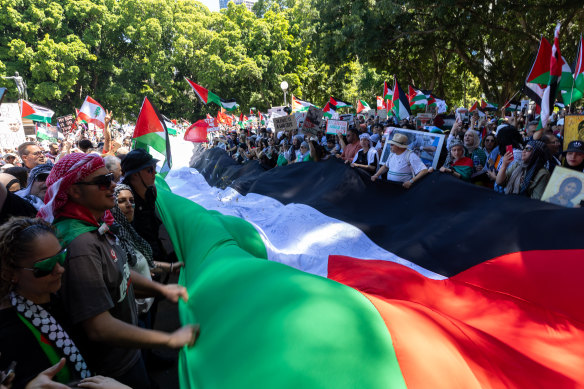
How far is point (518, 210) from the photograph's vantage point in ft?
11.5

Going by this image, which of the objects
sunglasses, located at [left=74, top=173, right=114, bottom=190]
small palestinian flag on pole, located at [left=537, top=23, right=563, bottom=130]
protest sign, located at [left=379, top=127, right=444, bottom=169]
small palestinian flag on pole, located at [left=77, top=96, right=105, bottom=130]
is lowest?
small palestinian flag on pole, located at [left=77, top=96, right=105, bottom=130]

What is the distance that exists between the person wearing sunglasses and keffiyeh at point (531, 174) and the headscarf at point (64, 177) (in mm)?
4225

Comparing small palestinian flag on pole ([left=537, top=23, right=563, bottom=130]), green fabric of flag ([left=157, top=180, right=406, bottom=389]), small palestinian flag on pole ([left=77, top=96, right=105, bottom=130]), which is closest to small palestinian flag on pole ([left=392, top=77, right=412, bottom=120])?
small palestinian flag on pole ([left=537, top=23, right=563, bottom=130])

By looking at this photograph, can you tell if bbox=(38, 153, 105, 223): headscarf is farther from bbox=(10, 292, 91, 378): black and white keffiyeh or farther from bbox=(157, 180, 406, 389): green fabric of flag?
bbox=(157, 180, 406, 389): green fabric of flag

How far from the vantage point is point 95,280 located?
5.88 feet

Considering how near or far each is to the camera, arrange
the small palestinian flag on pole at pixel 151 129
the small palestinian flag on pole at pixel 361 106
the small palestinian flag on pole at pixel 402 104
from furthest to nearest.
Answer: the small palestinian flag on pole at pixel 361 106 → the small palestinian flag on pole at pixel 402 104 → the small palestinian flag on pole at pixel 151 129

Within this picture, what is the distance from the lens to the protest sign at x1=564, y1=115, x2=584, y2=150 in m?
5.09

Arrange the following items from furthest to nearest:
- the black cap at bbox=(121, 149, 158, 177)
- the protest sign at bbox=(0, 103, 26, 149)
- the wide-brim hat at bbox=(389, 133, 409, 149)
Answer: the protest sign at bbox=(0, 103, 26, 149), the wide-brim hat at bbox=(389, 133, 409, 149), the black cap at bbox=(121, 149, 158, 177)

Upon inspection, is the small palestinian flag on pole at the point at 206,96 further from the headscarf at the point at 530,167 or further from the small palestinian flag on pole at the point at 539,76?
the headscarf at the point at 530,167

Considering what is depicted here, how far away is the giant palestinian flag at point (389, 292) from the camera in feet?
5.76

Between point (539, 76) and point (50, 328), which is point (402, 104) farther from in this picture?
point (50, 328)

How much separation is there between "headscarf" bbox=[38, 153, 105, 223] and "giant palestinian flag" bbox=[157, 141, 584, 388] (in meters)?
1.06

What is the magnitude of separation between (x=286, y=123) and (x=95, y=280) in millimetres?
9889

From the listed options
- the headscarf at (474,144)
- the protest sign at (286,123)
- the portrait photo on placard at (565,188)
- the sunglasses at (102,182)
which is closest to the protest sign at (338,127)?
the protest sign at (286,123)
